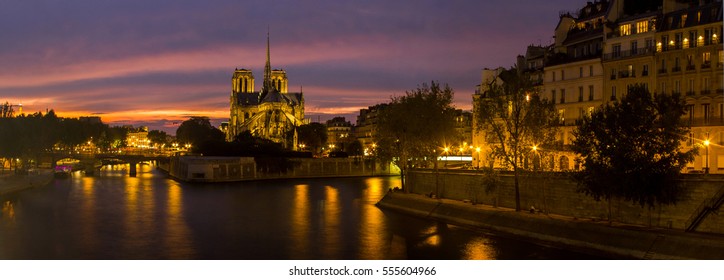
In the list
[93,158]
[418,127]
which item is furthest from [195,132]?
[418,127]

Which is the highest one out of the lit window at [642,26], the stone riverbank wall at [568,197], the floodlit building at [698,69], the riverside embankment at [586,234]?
the lit window at [642,26]

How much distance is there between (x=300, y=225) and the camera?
148ft

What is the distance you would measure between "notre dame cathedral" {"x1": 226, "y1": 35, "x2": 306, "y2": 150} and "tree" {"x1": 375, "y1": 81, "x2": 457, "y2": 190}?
9058cm

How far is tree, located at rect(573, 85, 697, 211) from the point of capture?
107ft

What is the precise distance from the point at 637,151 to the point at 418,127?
888 inches

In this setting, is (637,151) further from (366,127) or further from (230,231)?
(366,127)

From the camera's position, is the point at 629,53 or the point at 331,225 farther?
the point at 629,53

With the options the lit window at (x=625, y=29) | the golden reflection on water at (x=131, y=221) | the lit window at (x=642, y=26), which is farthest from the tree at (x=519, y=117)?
the golden reflection on water at (x=131, y=221)

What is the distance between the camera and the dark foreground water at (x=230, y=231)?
3459 cm

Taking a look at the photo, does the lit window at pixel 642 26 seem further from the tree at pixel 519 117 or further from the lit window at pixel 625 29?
the tree at pixel 519 117

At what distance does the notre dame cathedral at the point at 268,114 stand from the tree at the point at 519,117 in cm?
10696
